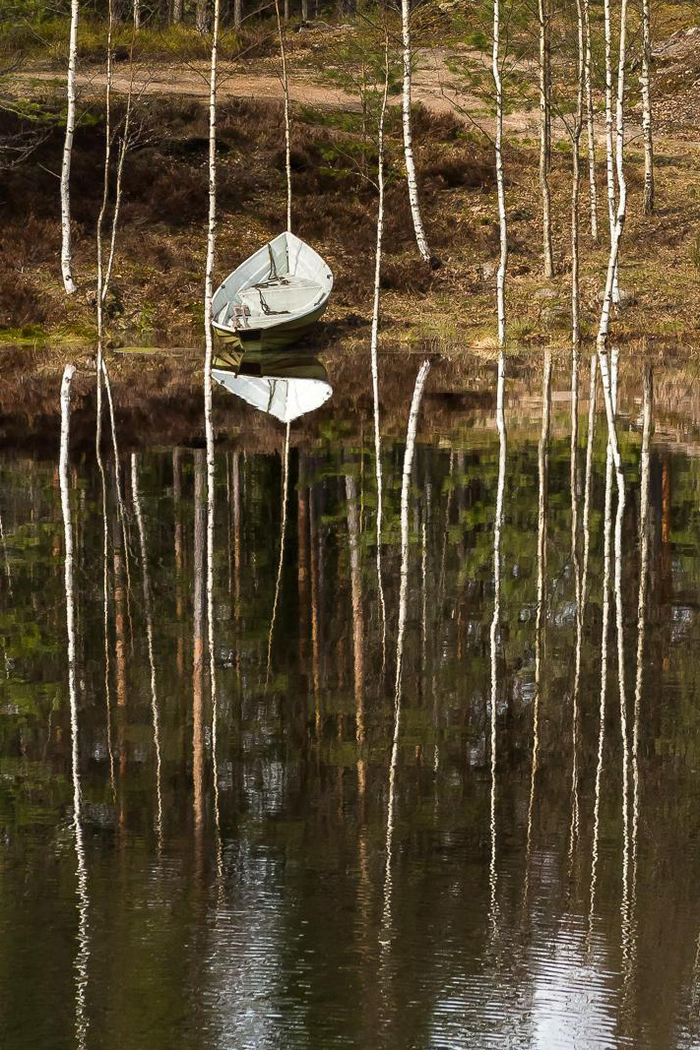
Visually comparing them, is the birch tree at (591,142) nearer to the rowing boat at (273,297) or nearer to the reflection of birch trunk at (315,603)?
the rowing boat at (273,297)

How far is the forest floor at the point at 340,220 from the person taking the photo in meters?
33.9

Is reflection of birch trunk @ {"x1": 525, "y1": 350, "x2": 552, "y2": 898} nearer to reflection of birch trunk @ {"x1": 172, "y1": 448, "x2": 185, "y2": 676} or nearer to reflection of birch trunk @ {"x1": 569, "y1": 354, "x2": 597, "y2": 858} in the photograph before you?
reflection of birch trunk @ {"x1": 569, "y1": 354, "x2": 597, "y2": 858}

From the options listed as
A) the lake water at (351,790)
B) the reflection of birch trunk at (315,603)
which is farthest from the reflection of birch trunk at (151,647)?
the reflection of birch trunk at (315,603)

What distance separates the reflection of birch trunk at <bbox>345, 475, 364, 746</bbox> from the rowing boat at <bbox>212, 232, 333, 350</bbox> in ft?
51.5

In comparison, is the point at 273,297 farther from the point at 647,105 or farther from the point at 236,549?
the point at 236,549

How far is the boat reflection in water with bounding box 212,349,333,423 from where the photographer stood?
2275cm

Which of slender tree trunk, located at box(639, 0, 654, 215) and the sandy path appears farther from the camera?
the sandy path

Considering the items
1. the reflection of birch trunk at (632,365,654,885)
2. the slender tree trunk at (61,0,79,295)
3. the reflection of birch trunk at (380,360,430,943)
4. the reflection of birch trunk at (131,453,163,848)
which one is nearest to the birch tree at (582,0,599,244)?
the slender tree trunk at (61,0,79,295)

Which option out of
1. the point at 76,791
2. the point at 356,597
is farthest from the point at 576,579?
the point at 76,791

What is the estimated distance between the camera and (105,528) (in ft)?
42.5

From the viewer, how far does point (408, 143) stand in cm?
3650

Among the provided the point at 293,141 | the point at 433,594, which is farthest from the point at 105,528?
the point at 293,141

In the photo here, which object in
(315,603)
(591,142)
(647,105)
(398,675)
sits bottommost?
(398,675)

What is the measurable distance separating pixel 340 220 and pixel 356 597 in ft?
97.9
